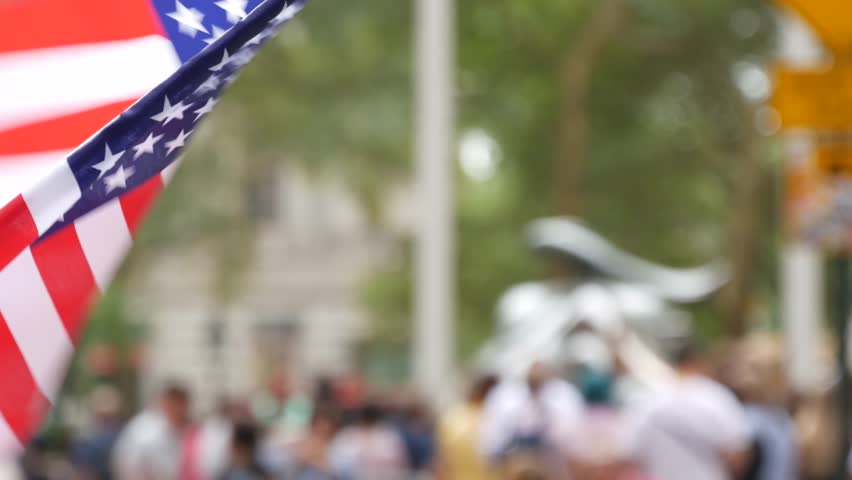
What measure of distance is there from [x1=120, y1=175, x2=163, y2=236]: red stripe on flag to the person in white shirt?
564cm

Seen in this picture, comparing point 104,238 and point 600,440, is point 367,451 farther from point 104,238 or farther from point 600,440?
point 104,238

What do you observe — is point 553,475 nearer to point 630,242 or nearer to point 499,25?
point 499,25

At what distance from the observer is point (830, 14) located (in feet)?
19.9

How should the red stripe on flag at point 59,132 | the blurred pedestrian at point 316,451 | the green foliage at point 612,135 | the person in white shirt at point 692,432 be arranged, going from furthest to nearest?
the green foliage at point 612,135 < the blurred pedestrian at point 316,451 < the person in white shirt at point 692,432 < the red stripe on flag at point 59,132

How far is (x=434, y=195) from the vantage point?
53.5 feet

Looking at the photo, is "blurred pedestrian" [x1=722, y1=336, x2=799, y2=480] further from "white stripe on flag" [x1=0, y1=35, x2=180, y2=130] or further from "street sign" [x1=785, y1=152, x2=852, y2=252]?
"white stripe on flag" [x1=0, y1=35, x2=180, y2=130]

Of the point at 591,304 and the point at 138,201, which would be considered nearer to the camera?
the point at 138,201

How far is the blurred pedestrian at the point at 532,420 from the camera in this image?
11.0m

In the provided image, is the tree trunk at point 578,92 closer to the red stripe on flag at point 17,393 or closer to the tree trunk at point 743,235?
the tree trunk at point 743,235

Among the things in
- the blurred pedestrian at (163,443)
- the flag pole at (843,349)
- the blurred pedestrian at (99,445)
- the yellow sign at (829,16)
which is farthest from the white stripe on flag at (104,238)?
the blurred pedestrian at (99,445)

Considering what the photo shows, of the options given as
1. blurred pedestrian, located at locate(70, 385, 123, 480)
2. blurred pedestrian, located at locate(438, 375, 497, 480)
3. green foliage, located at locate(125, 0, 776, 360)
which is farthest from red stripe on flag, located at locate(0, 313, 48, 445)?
green foliage, located at locate(125, 0, 776, 360)

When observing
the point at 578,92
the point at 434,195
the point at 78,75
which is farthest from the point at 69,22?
the point at 578,92

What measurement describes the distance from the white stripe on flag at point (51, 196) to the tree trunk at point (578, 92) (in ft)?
78.7

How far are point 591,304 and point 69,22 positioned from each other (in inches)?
801
